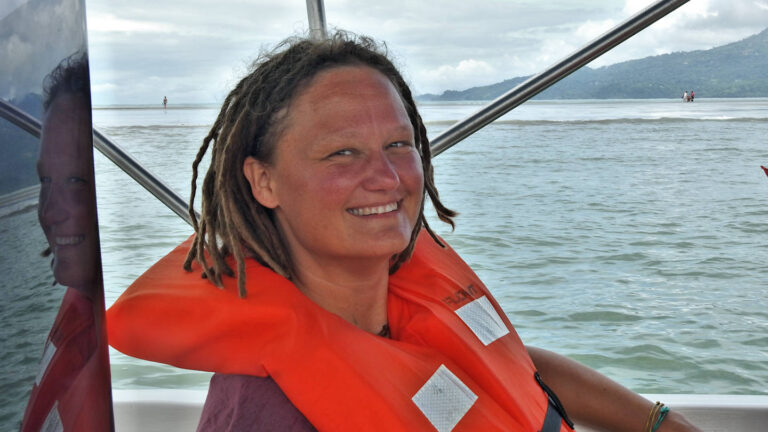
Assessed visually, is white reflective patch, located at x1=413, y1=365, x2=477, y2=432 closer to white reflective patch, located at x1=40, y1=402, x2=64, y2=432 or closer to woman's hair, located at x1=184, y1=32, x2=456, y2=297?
woman's hair, located at x1=184, y1=32, x2=456, y2=297

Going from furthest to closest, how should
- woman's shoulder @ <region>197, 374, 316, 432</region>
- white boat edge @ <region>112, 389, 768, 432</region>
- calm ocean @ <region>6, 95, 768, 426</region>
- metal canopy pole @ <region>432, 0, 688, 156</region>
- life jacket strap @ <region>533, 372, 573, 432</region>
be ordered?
calm ocean @ <region>6, 95, 768, 426</region> < metal canopy pole @ <region>432, 0, 688, 156</region> < white boat edge @ <region>112, 389, 768, 432</region> < life jacket strap @ <region>533, 372, 573, 432</region> < woman's shoulder @ <region>197, 374, 316, 432</region>

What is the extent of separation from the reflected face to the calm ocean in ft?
0.12

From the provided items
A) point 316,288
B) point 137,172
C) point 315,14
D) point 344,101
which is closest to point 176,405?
point 137,172

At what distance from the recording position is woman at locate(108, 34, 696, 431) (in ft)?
3.39

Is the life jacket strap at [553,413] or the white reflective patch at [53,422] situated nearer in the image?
the white reflective patch at [53,422]

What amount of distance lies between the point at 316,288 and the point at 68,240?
51 cm

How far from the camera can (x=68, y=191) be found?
712mm

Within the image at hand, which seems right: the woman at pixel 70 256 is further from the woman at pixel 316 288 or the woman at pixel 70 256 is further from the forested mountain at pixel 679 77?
the forested mountain at pixel 679 77

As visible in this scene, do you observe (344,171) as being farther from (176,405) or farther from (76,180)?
(176,405)

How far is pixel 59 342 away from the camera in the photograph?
701 millimetres

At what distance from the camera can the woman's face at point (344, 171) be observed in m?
1.09

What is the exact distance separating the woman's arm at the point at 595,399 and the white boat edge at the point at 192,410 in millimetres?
325

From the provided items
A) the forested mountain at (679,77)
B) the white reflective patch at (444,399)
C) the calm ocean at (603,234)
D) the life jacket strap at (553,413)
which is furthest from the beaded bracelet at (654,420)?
the forested mountain at (679,77)

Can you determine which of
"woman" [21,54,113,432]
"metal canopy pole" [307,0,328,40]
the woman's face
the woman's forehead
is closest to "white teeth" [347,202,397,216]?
the woman's face
